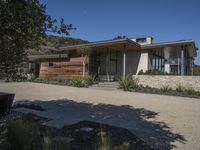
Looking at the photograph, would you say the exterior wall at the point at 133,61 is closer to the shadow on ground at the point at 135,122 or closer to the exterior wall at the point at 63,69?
the exterior wall at the point at 63,69

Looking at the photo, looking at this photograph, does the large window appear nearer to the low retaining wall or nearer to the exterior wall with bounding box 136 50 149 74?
the exterior wall with bounding box 136 50 149 74

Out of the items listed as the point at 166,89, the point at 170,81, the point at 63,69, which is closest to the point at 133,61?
the point at 170,81

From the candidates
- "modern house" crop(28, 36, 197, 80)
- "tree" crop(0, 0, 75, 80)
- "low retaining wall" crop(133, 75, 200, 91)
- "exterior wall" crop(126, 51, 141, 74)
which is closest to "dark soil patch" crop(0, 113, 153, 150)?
"tree" crop(0, 0, 75, 80)

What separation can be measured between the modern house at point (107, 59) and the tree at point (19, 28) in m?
15.2

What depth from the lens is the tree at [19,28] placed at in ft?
12.6

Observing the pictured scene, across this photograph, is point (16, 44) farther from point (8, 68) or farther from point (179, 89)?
point (179, 89)

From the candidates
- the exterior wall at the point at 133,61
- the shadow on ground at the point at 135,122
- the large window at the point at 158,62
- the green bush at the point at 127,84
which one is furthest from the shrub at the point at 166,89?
the shadow on ground at the point at 135,122

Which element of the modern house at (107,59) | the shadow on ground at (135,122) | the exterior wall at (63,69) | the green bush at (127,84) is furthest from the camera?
the exterior wall at (63,69)

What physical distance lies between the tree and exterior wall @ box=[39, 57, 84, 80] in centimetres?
1824

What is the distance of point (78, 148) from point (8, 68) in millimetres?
1998

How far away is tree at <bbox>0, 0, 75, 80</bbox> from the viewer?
12.6 feet

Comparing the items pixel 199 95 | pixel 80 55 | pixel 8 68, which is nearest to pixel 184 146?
pixel 8 68

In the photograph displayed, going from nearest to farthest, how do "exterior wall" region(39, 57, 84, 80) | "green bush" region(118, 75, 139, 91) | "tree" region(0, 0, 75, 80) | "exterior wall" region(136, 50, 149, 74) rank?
"tree" region(0, 0, 75, 80) → "green bush" region(118, 75, 139, 91) → "exterior wall" region(136, 50, 149, 74) → "exterior wall" region(39, 57, 84, 80)

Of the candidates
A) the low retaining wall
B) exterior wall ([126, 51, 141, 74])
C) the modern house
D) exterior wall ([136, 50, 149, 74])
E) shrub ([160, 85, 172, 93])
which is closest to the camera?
shrub ([160, 85, 172, 93])
